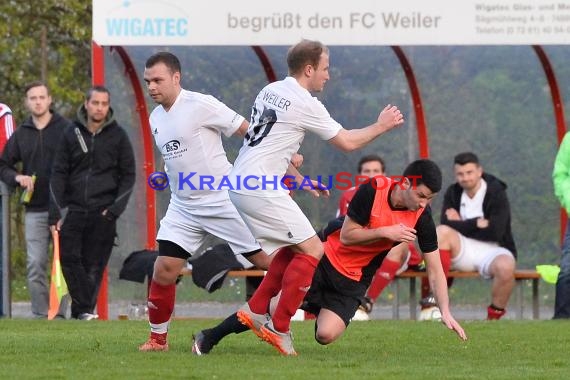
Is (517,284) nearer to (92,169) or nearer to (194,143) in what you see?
(92,169)

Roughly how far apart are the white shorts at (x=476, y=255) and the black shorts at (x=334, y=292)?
418cm

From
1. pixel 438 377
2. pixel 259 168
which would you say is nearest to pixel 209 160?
pixel 259 168

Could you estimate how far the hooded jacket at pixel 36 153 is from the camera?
531 inches

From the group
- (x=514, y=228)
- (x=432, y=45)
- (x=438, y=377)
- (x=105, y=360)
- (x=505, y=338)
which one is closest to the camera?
(x=438, y=377)

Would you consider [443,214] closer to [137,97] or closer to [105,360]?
[137,97]

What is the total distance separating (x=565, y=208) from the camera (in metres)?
13.2

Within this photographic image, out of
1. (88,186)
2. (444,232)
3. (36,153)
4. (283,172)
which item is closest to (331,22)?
(444,232)

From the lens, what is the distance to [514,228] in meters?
14.4

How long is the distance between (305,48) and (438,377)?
87.6 inches

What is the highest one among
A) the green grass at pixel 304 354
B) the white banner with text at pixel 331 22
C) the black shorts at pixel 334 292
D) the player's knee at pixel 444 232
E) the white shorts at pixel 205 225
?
the white banner with text at pixel 331 22

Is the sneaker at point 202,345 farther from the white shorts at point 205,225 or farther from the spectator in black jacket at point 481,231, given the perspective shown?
the spectator in black jacket at point 481,231

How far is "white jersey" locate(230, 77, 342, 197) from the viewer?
8.65 meters

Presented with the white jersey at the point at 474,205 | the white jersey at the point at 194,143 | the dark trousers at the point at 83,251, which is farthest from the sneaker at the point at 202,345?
the white jersey at the point at 474,205

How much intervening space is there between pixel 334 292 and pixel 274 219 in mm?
871
